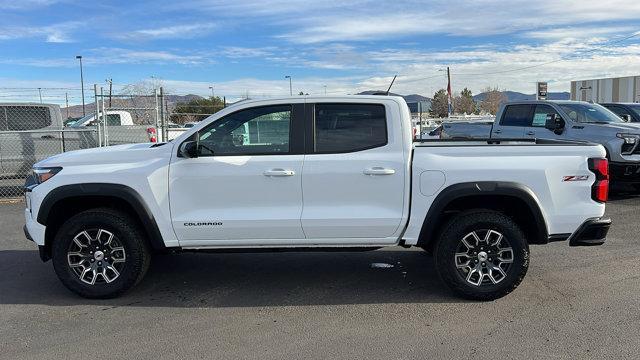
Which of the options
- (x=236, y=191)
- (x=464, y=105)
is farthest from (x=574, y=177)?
(x=464, y=105)

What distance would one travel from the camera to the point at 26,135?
38.4 feet

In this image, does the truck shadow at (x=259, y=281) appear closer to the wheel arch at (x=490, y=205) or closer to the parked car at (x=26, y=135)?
the wheel arch at (x=490, y=205)

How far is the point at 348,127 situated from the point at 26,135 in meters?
9.35

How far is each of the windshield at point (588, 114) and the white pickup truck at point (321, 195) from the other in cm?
681

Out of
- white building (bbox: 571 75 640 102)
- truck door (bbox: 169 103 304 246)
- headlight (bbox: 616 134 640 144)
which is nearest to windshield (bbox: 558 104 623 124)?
headlight (bbox: 616 134 640 144)

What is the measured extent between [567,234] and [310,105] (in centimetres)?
257

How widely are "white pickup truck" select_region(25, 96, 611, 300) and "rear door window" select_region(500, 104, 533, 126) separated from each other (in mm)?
7643

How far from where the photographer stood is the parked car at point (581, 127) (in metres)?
10.1

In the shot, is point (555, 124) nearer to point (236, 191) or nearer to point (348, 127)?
point (348, 127)

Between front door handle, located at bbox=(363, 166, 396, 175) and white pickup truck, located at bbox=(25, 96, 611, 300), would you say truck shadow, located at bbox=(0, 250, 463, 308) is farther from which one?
front door handle, located at bbox=(363, 166, 396, 175)

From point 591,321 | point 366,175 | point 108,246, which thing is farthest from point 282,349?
point 591,321

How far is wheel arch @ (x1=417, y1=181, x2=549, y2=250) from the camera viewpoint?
4.76 meters

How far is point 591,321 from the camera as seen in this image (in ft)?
14.4

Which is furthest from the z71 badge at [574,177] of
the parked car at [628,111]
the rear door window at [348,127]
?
the parked car at [628,111]
